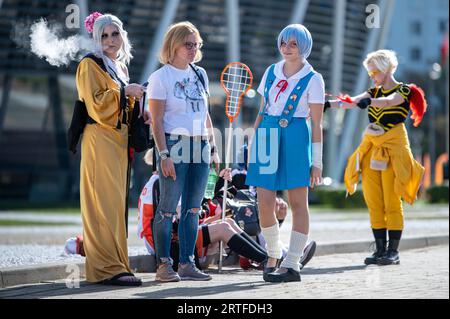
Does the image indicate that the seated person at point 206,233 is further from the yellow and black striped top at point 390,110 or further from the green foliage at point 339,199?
the green foliage at point 339,199

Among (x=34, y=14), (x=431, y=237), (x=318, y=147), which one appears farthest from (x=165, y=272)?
(x=34, y=14)

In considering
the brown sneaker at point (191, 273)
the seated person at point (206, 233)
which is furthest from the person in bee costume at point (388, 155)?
the brown sneaker at point (191, 273)

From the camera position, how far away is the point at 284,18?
1533 inches

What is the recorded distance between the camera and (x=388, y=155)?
35.6ft

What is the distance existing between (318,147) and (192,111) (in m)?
1.01

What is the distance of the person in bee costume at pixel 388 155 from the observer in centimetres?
1066

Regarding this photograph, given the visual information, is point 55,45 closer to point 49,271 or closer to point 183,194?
point 183,194

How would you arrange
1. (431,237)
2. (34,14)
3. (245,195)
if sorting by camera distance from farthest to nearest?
(34,14) < (431,237) < (245,195)

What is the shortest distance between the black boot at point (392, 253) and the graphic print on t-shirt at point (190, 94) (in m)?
2.85

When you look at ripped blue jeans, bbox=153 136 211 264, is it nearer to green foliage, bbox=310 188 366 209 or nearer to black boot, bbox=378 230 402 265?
black boot, bbox=378 230 402 265

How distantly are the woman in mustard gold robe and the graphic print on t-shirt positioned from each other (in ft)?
1.36

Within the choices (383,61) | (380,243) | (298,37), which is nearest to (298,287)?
(298,37)

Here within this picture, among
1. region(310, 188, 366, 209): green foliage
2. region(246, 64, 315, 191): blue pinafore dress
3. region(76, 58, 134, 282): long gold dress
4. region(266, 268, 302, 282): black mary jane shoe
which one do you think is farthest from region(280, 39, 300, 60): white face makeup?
region(310, 188, 366, 209): green foliage
